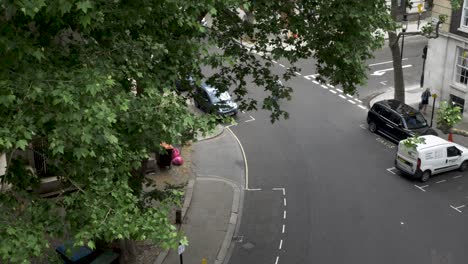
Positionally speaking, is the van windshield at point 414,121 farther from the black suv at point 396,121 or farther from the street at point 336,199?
the street at point 336,199

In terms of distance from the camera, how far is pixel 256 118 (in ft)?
107

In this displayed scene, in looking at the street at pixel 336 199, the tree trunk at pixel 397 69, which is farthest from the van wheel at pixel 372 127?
the tree trunk at pixel 397 69

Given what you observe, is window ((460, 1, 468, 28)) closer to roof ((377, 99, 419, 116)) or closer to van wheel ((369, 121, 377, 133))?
roof ((377, 99, 419, 116))

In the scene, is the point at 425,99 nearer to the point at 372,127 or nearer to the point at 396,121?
the point at 372,127

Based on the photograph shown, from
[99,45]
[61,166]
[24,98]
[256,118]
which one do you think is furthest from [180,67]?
[256,118]

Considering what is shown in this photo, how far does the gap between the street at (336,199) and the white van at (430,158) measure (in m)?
0.47

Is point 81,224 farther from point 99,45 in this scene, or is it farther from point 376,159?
point 376,159

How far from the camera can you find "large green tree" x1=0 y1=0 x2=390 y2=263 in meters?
10.2

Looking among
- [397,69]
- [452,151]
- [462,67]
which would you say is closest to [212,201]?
[452,151]

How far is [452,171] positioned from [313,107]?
919 cm

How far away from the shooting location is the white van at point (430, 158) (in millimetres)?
24859

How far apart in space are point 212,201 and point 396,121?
9.97 metres

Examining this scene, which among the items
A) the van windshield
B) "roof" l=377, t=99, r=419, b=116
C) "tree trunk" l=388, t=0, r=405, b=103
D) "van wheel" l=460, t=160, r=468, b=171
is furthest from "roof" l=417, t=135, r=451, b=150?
"tree trunk" l=388, t=0, r=405, b=103

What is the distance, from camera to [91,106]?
33.6 ft
